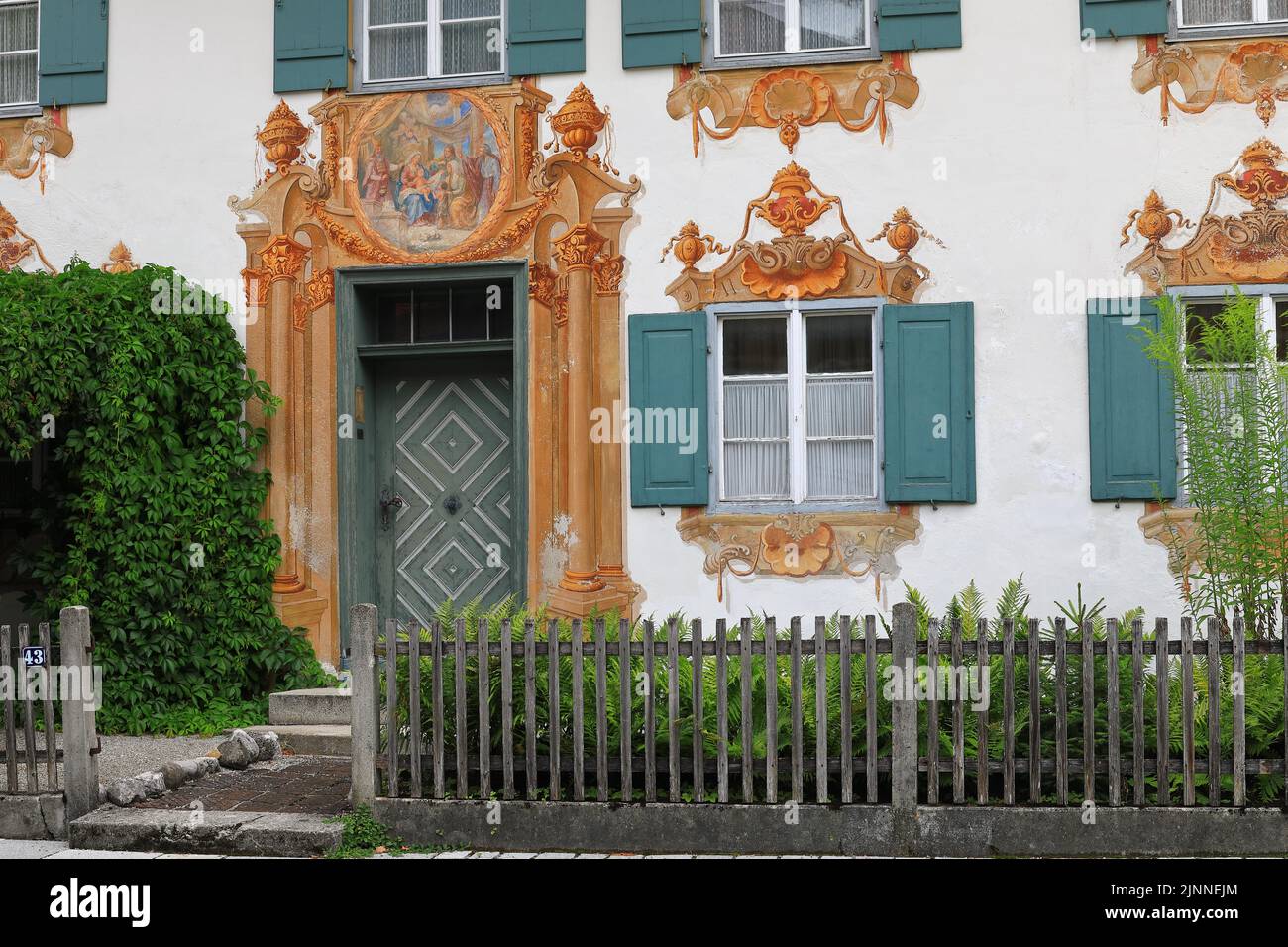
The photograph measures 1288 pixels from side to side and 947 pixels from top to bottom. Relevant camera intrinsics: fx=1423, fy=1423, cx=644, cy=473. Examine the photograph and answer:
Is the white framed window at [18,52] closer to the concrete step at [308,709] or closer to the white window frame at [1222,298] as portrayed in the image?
the concrete step at [308,709]

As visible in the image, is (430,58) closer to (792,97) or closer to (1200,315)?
(792,97)

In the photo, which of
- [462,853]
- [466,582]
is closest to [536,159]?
[466,582]

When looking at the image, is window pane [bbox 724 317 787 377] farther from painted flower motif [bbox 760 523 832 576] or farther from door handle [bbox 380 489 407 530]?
door handle [bbox 380 489 407 530]

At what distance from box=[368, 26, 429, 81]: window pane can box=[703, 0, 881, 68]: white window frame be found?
2.12 m

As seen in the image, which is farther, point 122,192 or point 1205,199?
point 122,192

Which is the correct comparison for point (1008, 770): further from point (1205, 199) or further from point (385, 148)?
point (385, 148)

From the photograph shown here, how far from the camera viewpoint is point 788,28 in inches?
402

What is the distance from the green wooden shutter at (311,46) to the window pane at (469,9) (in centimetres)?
75

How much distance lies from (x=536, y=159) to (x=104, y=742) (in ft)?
16.2

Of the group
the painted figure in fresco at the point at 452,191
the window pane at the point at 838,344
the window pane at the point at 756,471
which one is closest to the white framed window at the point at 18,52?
the painted figure in fresco at the point at 452,191

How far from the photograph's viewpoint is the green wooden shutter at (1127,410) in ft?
31.4

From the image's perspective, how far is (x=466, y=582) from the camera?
423 inches

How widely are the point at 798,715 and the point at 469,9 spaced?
641 cm

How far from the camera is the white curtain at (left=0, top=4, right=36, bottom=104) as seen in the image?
36.4 feet
